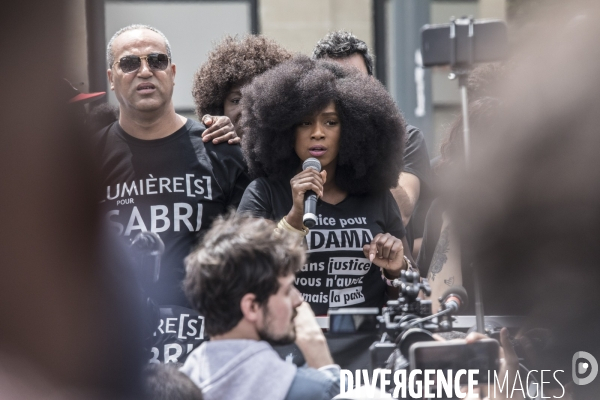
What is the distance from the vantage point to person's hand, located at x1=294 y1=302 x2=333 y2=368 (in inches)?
112

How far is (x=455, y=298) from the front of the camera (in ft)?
10.3

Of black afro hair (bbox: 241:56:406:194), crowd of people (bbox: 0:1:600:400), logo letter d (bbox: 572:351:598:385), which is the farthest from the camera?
black afro hair (bbox: 241:56:406:194)

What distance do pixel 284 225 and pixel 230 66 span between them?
158 cm

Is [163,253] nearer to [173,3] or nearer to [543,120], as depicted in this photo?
[543,120]

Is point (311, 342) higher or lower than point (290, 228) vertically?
lower

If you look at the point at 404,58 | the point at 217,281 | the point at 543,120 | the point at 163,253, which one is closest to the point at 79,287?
the point at 217,281

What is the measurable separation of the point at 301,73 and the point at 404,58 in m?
2.89

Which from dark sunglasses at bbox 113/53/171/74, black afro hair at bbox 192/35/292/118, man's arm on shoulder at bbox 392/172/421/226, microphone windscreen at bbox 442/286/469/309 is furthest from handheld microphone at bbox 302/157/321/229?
black afro hair at bbox 192/35/292/118

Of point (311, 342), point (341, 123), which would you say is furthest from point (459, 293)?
point (341, 123)

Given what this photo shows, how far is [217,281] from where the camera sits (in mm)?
2701

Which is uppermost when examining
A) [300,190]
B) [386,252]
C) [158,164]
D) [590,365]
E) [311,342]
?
[158,164]

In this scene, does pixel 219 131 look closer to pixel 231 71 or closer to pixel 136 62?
pixel 136 62

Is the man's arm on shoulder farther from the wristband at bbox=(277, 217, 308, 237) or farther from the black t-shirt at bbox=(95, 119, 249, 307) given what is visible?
the wristband at bbox=(277, 217, 308, 237)

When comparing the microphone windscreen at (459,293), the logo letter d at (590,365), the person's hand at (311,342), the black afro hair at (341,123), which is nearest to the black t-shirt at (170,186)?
the black afro hair at (341,123)
